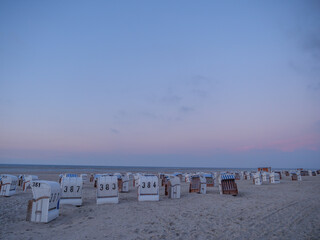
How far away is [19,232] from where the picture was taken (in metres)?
7.79

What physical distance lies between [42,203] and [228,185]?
13.2 m

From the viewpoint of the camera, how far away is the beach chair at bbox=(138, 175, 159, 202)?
14035 mm

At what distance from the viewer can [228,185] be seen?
17203mm

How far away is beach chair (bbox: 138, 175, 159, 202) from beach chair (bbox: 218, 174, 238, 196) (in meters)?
6.14

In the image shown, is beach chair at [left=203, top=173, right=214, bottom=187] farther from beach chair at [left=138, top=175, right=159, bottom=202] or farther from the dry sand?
the dry sand

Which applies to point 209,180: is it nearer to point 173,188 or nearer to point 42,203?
point 173,188

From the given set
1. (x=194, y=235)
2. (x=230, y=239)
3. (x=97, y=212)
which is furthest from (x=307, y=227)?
(x=97, y=212)

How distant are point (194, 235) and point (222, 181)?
11.1m

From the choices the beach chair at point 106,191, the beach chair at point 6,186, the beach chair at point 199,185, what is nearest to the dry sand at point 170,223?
the beach chair at point 106,191

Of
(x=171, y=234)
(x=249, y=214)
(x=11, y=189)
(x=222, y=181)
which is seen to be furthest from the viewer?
(x=222, y=181)

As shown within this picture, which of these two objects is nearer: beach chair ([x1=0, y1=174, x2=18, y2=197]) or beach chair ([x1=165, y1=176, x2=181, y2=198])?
beach chair ([x1=165, y1=176, x2=181, y2=198])

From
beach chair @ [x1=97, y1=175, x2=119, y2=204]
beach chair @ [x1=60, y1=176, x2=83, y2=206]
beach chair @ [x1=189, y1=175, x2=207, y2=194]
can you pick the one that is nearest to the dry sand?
beach chair @ [x1=60, y1=176, x2=83, y2=206]

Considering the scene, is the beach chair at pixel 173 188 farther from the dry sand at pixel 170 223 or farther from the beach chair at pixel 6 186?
the beach chair at pixel 6 186

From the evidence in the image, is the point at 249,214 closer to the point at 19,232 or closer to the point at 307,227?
the point at 307,227
